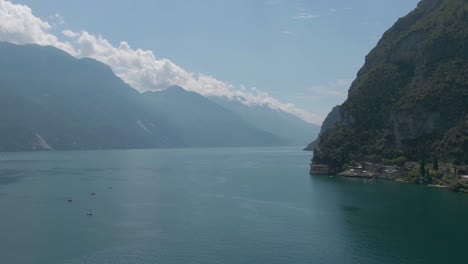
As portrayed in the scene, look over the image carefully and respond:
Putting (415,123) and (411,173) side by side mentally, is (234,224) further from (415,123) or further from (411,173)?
(415,123)

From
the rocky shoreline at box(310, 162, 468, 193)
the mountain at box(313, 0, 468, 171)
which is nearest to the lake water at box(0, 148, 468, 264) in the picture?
the rocky shoreline at box(310, 162, 468, 193)

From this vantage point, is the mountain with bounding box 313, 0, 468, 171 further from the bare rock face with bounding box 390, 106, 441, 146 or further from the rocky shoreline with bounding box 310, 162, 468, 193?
the rocky shoreline with bounding box 310, 162, 468, 193

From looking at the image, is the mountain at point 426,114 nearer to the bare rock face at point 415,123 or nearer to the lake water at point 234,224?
the bare rock face at point 415,123

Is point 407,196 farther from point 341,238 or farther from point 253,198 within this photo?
point 341,238

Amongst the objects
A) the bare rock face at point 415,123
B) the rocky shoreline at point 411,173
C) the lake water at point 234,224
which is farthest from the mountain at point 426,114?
the lake water at point 234,224

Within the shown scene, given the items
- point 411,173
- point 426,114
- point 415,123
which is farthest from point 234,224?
point 426,114

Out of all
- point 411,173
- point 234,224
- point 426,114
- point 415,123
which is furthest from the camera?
point 415,123

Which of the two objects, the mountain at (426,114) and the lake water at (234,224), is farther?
A: the mountain at (426,114)

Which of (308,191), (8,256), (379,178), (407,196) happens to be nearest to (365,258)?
(8,256)
